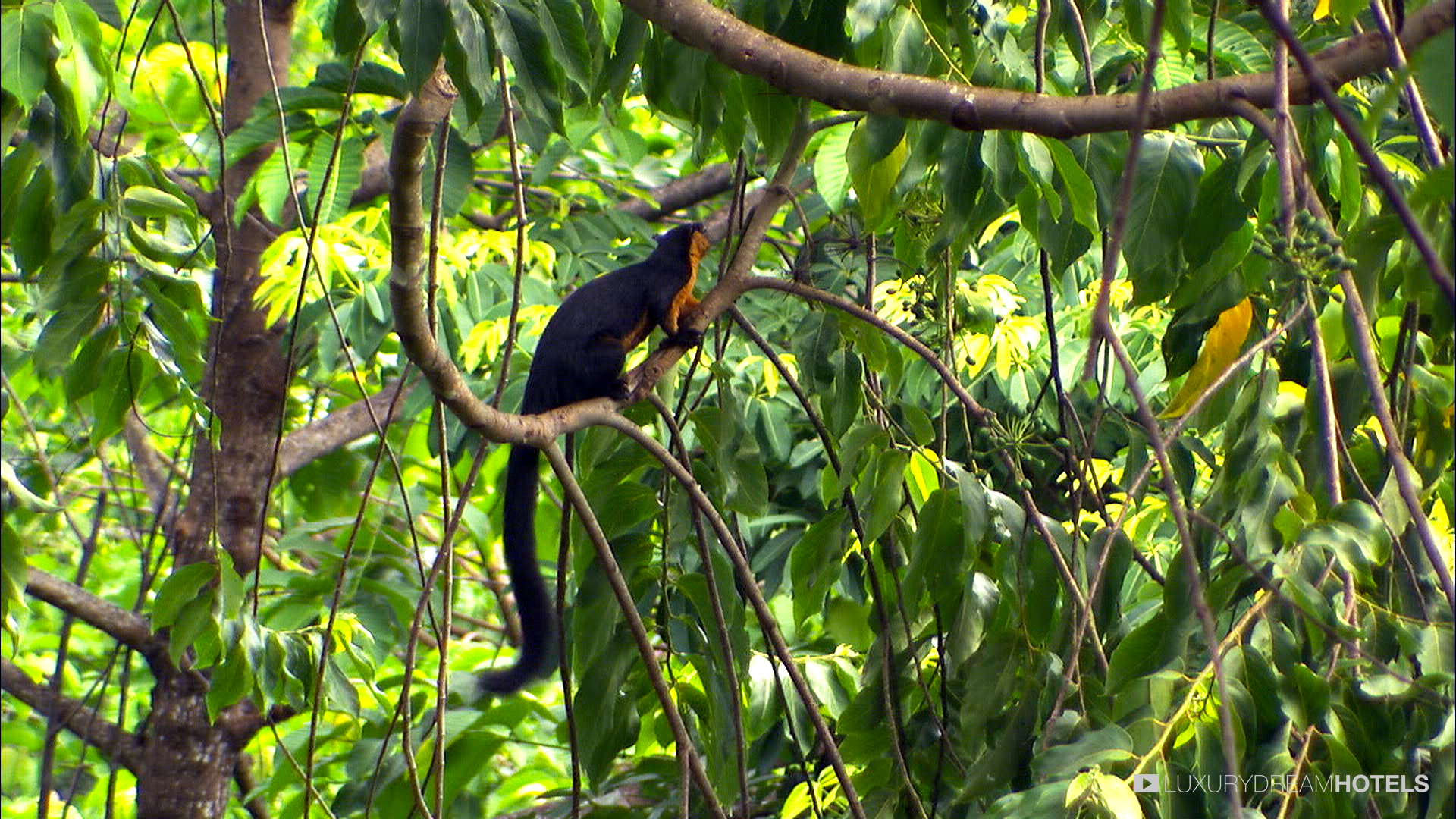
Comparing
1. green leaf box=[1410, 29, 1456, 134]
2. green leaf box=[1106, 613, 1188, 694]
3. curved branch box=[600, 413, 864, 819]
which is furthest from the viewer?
curved branch box=[600, 413, 864, 819]

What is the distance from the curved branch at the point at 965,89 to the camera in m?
1.24

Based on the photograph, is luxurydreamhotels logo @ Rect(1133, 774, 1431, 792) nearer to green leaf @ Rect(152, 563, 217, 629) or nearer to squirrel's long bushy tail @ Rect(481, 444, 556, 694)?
squirrel's long bushy tail @ Rect(481, 444, 556, 694)

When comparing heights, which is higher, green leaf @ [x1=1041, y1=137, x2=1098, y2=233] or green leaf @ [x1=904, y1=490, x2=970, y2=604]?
green leaf @ [x1=1041, y1=137, x2=1098, y2=233]

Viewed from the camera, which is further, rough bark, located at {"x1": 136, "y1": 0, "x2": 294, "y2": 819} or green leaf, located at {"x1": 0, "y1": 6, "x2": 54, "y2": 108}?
rough bark, located at {"x1": 136, "y1": 0, "x2": 294, "y2": 819}

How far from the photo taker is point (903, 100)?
4.79 feet

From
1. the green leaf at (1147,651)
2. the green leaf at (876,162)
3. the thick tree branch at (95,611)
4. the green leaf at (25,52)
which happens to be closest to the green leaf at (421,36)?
the green leaf at (25,52)

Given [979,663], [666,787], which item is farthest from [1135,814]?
[666,787]

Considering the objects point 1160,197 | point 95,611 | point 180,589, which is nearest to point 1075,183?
point 1160,197

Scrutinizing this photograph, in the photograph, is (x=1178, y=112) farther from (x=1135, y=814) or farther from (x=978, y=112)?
(x=1135, y=814)

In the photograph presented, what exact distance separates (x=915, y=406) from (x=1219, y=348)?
0.45m

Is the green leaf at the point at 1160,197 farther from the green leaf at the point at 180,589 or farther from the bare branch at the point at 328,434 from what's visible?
the bare branch at the point at 328,434

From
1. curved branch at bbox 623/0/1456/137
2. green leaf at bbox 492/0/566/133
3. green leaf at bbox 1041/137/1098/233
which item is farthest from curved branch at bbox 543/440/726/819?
green leaf at bbox 1041/137/1098/233

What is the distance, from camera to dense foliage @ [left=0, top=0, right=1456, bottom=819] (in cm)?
131

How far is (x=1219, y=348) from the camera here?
74.0 inches
